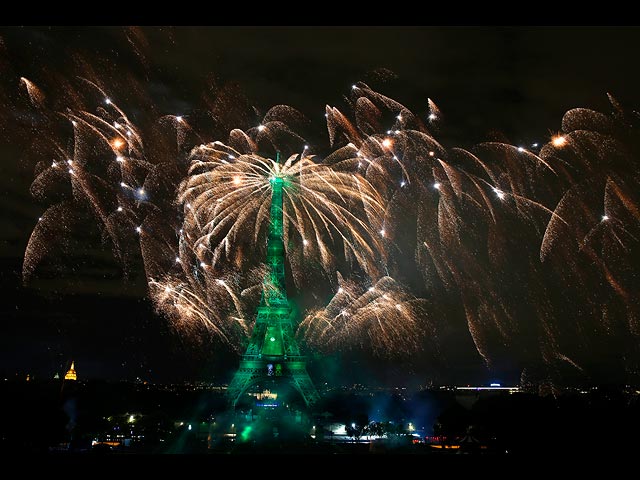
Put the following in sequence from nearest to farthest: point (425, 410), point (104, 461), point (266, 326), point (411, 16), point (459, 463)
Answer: point (411, 16), point (104, 461), point (459, 463), point (266, 326), point (425, 410)

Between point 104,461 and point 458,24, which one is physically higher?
point 458,24

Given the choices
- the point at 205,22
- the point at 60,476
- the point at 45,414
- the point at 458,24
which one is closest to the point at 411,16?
the point at 458,24

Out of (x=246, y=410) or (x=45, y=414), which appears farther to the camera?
(x=246, y=410)

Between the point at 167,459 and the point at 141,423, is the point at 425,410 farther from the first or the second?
the point at 167,459

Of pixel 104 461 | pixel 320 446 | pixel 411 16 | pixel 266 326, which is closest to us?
pixel 411 16

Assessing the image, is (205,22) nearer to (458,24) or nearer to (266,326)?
(458,24)

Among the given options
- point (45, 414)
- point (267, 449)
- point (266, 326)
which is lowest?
point (267, 449)
